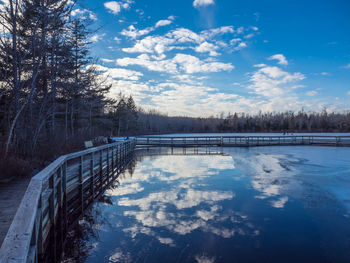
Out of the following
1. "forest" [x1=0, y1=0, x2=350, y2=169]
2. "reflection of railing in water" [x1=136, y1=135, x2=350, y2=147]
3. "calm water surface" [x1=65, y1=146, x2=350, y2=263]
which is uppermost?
"forest" [x1=0, y1=0, x2=350, y2=169]

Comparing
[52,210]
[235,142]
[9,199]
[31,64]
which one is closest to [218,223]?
[52,210]

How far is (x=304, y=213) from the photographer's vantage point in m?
5.45

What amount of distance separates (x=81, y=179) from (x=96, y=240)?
8.80 feet

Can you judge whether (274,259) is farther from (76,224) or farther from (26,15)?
(26,15)

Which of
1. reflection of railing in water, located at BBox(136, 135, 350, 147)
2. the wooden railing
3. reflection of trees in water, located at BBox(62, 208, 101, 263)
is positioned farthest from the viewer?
reflection of railing in water, located at BBox(136, 135, 350, 147)

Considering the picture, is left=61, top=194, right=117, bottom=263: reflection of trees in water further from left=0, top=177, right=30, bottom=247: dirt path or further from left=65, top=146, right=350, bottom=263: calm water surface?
left=0, top=177, right=30, bottom=247: dirt path

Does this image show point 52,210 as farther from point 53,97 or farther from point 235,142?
point 235,142

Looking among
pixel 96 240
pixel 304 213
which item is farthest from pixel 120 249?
pixel 304 213

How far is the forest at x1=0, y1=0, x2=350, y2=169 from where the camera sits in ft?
28.3

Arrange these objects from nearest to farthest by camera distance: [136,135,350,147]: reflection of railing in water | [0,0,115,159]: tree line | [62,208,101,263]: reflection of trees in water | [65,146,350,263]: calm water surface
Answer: [62,208,101,263]: reflection of trees in water < [65,146,350,263]: calm water surface < [0,0,115,159]: tree line < [136,135,350,147]: reflection of railing in water

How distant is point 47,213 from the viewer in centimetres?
373

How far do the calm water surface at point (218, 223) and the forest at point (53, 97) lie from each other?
4957 mm

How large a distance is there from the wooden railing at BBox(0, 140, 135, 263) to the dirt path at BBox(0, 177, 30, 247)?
61 cm

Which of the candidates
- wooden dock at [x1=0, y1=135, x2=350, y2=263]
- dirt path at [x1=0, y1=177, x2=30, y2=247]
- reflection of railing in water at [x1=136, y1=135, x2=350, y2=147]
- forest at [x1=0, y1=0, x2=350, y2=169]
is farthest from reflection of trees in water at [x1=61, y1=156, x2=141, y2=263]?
reflection of railing in water at [x1=136, y1=135, x2=350, y2=147]
